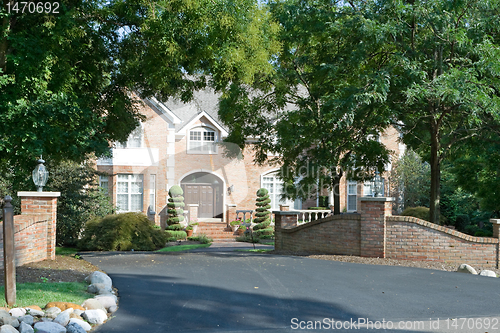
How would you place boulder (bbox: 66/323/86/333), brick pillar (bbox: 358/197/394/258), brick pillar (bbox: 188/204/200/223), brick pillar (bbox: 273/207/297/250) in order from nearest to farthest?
boulder (bbox: 66/323/86/333) → brick pillar (bbox: 358/197/394/258) → brick pillar (bbox: 273/207/297/250) → brick pillar (bbox: 188/204/200/223)

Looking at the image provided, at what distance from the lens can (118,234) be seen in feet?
57.3

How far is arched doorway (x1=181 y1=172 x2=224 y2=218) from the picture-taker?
1134 inches

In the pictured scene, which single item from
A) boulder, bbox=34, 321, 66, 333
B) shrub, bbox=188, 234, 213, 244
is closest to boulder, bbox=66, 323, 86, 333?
boulder, bbox=34, 321, 66, 333

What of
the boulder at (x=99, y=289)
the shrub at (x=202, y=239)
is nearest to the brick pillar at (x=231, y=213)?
the shrub at (x=202, y=239)

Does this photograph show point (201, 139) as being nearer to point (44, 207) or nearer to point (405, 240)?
point (44, 207)

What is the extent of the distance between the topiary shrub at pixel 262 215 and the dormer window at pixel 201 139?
4.26m

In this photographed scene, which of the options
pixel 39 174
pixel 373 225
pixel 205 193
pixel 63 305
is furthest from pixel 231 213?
pixel 63 305

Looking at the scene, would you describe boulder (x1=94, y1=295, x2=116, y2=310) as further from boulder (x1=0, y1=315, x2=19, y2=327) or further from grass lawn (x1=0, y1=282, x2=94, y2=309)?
boulder (x1=0, y1=315, x2=19, y2=327)

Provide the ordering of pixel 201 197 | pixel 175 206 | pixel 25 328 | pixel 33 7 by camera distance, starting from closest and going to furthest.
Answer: pixel 25 328, pixel 33 7, pixel 175 206, pixel 201 197

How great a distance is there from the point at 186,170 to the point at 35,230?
17.7m

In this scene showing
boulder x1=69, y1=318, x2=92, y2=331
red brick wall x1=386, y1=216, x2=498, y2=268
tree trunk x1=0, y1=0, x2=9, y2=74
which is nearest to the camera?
boulder x1=69, y1=318, x2=92, y2=331

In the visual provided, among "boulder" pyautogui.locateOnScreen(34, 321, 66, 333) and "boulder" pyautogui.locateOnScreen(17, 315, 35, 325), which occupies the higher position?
→ "boulder" pyautogui.locateOnScreen(17, 315, 35, 325)

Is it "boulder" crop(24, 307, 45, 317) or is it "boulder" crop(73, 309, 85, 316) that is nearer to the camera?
"boulder" crop(24, 307, 45, 317)

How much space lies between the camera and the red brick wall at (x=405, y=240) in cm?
1191
